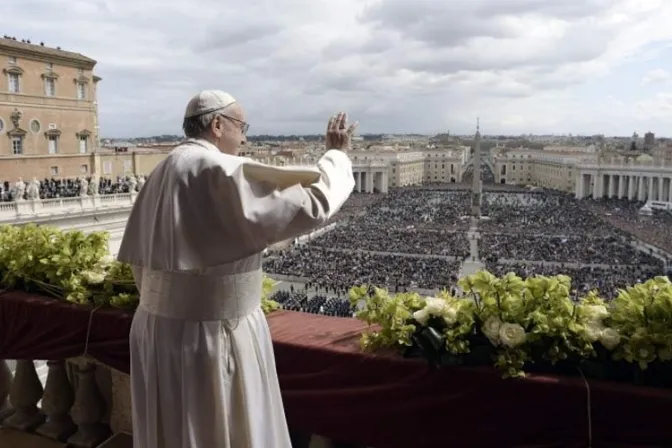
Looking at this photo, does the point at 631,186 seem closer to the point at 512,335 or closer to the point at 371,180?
the point at 371,180

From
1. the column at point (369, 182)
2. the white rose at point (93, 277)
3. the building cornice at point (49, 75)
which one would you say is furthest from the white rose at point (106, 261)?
the column at point (369, 182)

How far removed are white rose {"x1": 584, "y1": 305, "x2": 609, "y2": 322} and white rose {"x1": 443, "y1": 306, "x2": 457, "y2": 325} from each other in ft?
1.75

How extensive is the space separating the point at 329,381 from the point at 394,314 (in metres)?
0.45

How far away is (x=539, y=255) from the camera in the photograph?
36781 millimetres

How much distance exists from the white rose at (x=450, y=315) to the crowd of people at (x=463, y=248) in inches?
795

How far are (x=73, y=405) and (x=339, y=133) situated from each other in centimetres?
241

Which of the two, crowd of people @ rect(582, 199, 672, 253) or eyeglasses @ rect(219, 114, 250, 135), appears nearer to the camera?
eyeglasses @ rect(219, 114, 250, 135)

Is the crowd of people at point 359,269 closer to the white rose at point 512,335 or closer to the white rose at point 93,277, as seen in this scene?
the white rose at point 93,277

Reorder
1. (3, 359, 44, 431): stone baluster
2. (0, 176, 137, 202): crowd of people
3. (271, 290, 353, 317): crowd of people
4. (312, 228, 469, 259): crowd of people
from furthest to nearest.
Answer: (312, 228, 469, 259): crowd of people → (271, 290, 353, 317): crowd of people → (0, 176, 137, 202): crowd of people → (3, 359, 44, 431): stone baluster

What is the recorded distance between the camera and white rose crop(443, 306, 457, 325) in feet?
8.28

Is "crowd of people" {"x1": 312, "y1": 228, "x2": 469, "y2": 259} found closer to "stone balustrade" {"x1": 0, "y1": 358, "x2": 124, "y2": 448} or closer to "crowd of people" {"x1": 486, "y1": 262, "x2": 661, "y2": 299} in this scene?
"crowd of people" {"x1": 486, "y1": 262, "x2": 661, "y2": 299}

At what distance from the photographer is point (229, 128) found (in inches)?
93.8

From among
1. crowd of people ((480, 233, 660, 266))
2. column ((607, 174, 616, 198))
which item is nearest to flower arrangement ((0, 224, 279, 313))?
crowd of people ((480, 233, 660, 266))

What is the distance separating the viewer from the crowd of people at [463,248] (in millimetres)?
30344
